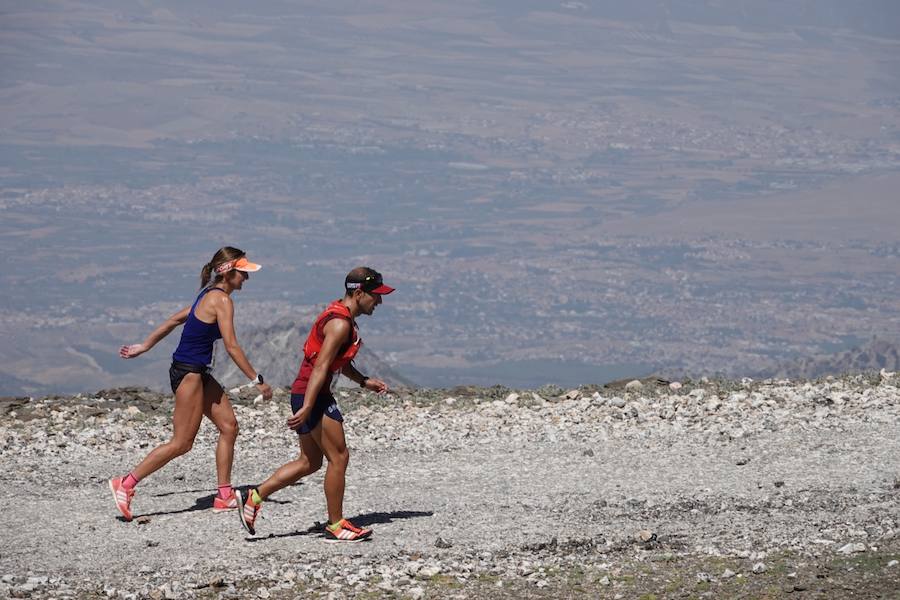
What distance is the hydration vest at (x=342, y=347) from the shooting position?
12547 mm

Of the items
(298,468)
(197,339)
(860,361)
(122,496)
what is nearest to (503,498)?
(298,468)

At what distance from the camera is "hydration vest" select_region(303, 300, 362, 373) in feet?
41.2

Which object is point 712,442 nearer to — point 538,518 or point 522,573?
point 538,518

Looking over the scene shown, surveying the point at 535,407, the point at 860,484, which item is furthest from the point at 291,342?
the point at 860,484

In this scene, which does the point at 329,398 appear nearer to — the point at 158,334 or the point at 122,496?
the point at 122,496

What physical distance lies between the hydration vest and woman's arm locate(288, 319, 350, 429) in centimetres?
7

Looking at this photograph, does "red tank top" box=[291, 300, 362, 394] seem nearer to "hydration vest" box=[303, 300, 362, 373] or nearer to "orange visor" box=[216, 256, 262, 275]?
"hydration vest" box=[303, 300, 362, 373]

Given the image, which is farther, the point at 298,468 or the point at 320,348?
the point at 298,468

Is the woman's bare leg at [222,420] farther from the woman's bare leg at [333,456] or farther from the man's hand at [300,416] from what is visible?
the man's hand at [300,416]

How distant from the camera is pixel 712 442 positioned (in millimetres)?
17766

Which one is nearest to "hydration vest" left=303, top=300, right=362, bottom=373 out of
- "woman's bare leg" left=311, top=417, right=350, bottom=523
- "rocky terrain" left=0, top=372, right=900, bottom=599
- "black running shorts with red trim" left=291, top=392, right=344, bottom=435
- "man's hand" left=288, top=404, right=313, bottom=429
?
"black running shorts with red trim" left=291, top=392, right=344, bottom=435

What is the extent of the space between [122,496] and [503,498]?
3.60 meters

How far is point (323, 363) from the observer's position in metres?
12.4

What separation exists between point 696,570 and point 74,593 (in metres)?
4.64
